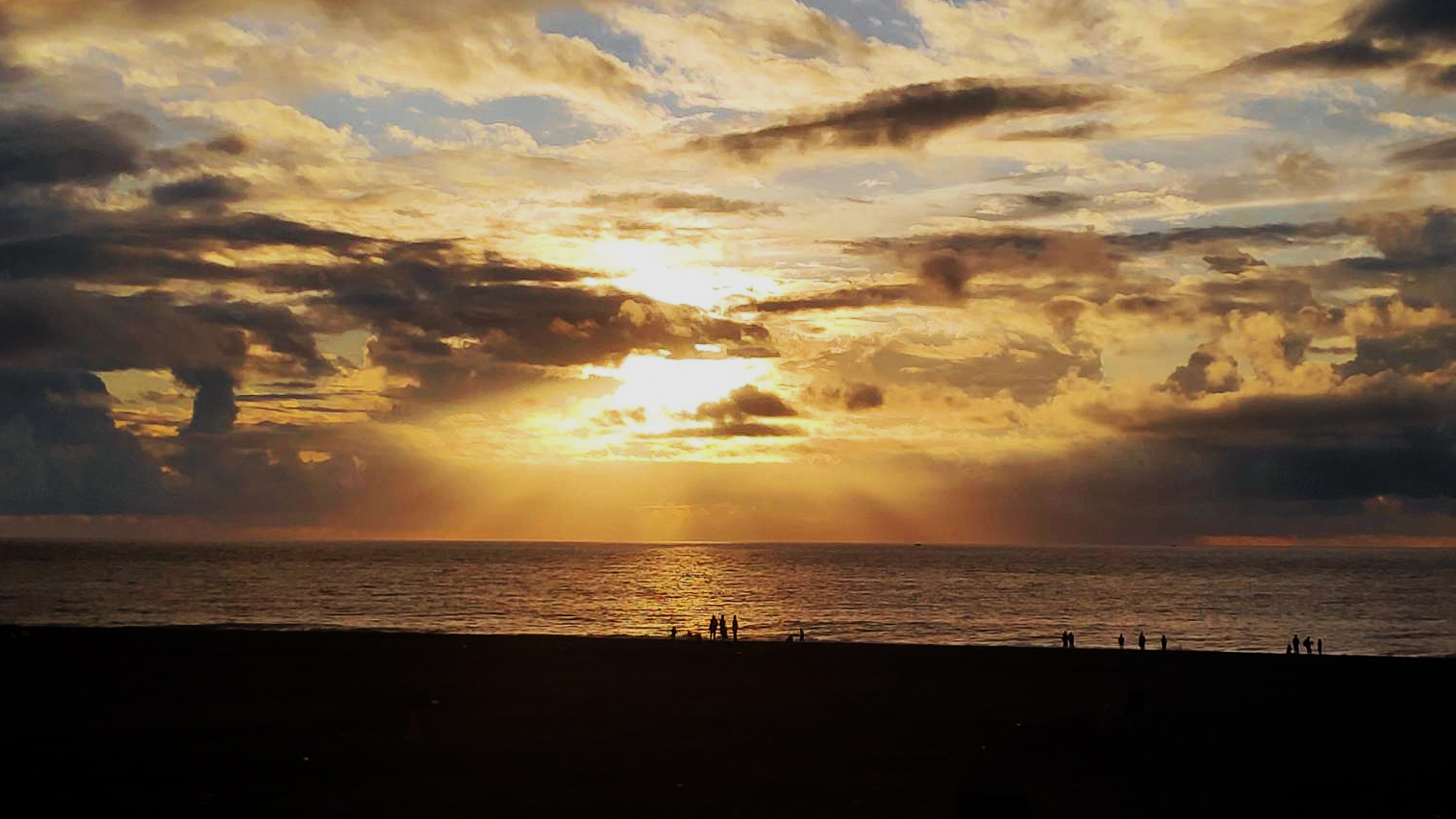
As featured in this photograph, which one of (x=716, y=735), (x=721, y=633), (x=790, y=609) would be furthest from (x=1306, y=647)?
(x=716, y=735)

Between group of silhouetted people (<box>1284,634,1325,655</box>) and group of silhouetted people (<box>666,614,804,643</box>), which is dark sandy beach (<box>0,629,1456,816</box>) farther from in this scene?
group of silhouetted people (<box>666,614,804,643</box>)

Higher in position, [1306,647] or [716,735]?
[716,735]

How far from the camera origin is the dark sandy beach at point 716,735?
23297 millimetres

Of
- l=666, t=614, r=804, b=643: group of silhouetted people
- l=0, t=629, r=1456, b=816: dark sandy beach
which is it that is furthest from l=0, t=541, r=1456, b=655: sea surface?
l=0, t=629, r=1456, b=816: dark sandy beach

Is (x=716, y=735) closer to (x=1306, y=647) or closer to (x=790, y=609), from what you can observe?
(x=1306, y=647)

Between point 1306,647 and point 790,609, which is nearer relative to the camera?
point 1306,647

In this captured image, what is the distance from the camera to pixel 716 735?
102 ft

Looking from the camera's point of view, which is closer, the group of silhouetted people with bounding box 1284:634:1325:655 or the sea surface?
the group of silhouetted people with bounding box 1284:634:1325:655

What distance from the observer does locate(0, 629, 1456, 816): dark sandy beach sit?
23.3m

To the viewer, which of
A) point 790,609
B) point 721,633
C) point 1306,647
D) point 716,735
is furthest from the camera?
point 790,609

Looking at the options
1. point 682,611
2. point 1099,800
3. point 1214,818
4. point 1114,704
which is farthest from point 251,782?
point 682,611

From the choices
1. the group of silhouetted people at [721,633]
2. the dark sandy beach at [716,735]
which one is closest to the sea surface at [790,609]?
the group of silhouetted people at [721,633]

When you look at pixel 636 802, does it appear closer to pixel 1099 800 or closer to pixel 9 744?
pixel 1099 800

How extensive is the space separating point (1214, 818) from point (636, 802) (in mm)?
10033
